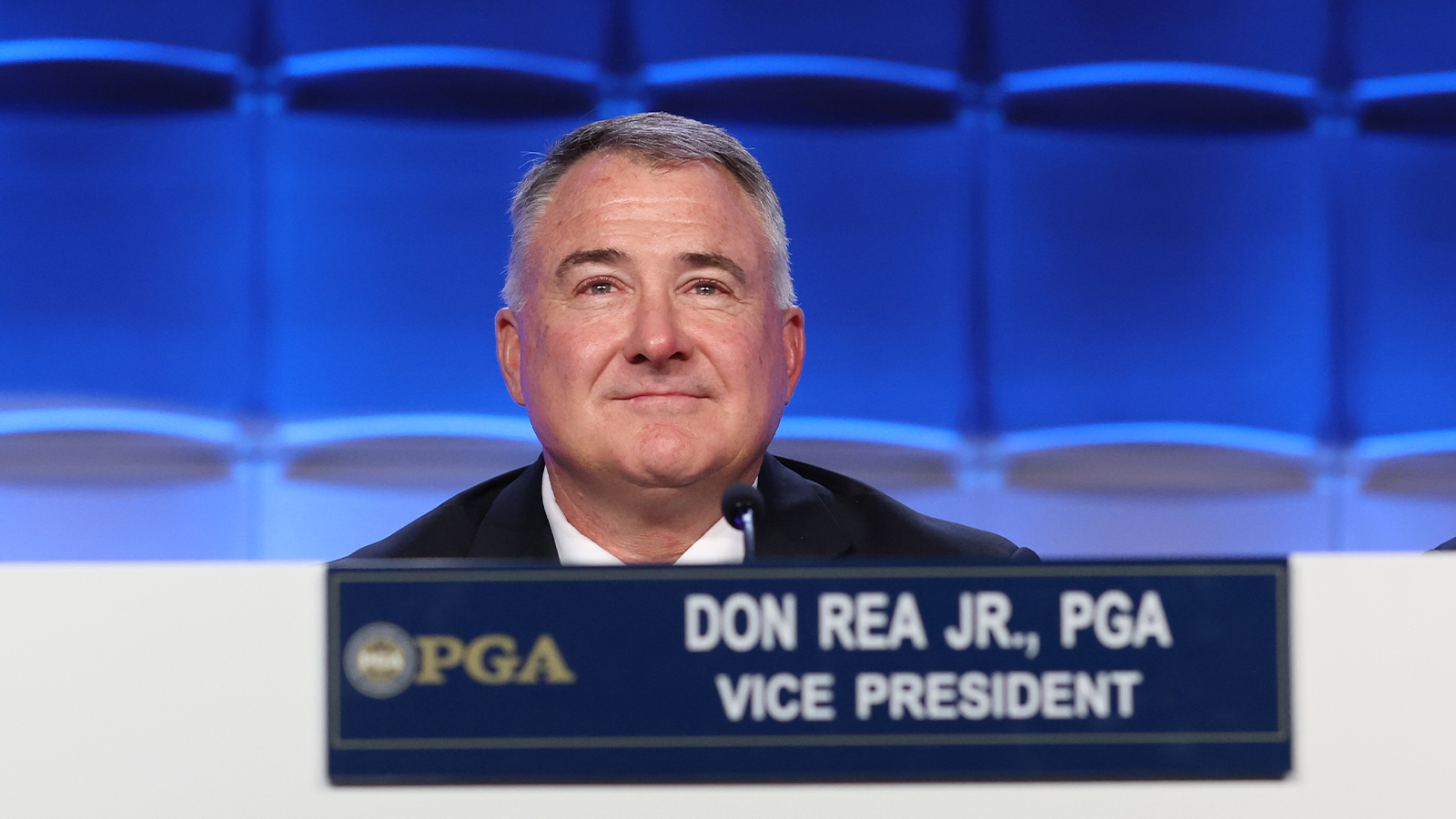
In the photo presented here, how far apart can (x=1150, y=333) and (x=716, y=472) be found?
56.3 inches

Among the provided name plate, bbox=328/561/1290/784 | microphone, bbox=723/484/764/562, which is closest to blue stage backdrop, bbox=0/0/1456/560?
microphone, bbox=723/484/764/562

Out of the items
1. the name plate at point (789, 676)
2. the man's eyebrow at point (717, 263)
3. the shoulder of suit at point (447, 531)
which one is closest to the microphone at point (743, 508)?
the name plate at point (789, 676)

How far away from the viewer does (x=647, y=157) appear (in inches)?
42.2

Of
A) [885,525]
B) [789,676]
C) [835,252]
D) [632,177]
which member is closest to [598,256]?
[632,177]

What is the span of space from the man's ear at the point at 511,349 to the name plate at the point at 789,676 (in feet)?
2.28

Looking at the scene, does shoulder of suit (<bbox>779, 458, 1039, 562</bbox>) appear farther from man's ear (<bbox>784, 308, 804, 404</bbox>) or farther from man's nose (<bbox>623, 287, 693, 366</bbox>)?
man's nose (<bbox>623, 287, 693, 366</bbox>)

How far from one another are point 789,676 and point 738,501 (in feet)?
0.72

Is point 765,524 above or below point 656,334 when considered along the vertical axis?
below

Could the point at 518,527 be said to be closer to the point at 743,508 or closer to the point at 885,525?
the point at 885,525

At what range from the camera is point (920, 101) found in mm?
2207

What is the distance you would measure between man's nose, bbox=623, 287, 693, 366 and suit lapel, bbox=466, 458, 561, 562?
0.22 m

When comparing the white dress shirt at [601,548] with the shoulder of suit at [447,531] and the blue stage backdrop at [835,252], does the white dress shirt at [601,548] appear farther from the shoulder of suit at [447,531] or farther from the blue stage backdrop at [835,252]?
the blue stage backdrop at [835,252]

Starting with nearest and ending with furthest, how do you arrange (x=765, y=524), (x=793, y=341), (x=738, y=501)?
(x=738, y=501), (x=765, y=524), (x=793, y=341)

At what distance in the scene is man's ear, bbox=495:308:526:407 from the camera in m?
1.13
